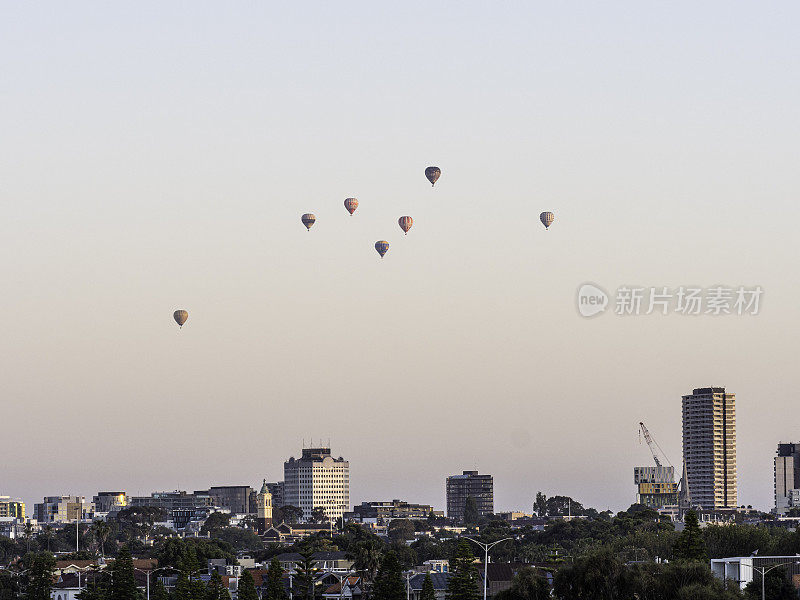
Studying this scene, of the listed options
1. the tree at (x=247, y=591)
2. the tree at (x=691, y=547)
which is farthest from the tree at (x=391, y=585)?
the tree at (x=691, y=547)

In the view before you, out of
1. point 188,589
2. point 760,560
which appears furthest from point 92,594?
point 760,560

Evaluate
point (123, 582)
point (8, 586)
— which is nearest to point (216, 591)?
point (123, 582)

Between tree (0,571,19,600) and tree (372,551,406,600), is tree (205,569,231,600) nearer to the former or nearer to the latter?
tree (372,551,406,600)

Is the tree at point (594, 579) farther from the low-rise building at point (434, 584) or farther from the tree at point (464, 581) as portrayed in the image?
the low-rise building at point (434, 584)

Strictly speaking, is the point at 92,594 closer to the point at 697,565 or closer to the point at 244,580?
the point at 244,580

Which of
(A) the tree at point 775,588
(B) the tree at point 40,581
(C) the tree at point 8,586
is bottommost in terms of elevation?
(C) the tree at point 8,586

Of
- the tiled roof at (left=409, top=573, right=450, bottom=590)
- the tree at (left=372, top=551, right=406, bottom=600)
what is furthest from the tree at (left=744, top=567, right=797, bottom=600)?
the tiled roof at (left=409, top=573, right=450, bottom=590)

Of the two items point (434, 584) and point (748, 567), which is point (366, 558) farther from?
point (748, 567)
